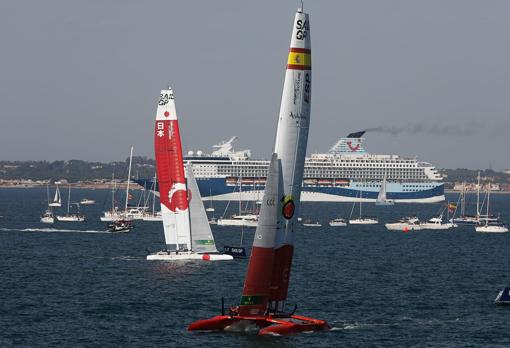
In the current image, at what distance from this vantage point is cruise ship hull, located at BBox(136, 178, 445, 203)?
169 m

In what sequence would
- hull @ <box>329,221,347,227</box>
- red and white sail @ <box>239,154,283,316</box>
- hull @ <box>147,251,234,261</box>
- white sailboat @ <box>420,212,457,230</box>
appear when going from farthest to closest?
1. hull @ <box>329,221,347,227</box>
2. white sailboat @ <box>420,212,457,230</box>
3. hull @ <box>147,251,234,261</box>
4. red and white sail @ <box>239,154,283,316</box>

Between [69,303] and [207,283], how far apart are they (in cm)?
813

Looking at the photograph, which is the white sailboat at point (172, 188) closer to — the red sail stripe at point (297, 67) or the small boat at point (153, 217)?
the red sail stripe at point (297, 67)

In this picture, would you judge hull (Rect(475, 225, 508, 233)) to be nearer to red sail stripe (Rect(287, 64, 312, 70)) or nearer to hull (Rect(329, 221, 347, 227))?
hull (Rect(329, 221, 347, 227))

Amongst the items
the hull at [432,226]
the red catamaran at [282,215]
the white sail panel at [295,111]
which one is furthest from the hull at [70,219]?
the white sail panel at [295,111]

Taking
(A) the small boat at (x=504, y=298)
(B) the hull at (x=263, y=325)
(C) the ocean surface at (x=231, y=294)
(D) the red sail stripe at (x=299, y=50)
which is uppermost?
(D) the red sail stripe at (x=299, y=50)

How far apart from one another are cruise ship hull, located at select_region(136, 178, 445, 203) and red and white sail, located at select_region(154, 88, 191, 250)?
104m

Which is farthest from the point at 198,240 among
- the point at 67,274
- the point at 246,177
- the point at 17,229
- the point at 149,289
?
the point at 246,177

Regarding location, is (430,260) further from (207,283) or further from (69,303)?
(69,303)

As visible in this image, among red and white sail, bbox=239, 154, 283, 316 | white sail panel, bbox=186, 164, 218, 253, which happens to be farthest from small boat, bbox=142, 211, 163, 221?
red and white sail, bbox=239, 154, 283, 316

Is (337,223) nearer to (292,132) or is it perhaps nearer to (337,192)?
(337,192)

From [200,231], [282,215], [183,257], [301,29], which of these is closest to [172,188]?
[200,231]

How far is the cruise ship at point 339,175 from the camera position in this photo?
6914 inches

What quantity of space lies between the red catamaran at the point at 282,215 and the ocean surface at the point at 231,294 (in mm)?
563
